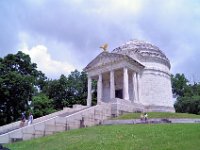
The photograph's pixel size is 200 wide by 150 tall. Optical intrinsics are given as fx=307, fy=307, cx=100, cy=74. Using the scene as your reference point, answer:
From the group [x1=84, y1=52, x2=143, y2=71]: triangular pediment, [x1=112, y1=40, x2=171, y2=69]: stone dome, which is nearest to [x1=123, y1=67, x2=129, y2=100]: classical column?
[x1=84, y1=52, x2=143, y2=71]: triangular pediment

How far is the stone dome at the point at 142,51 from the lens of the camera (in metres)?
46.0

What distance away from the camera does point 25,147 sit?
1828 centimetres

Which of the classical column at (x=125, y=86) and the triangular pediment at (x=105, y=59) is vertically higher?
the triangular pediment at (x=105, y=59)

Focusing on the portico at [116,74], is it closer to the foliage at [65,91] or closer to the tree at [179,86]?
the foliage at [65,91]

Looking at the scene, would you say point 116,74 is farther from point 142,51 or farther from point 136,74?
point 142,51

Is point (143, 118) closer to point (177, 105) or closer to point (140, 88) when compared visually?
point (140, 88)

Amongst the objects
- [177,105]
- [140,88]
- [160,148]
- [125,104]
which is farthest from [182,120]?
[177,105]

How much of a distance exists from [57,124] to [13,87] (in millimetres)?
20271

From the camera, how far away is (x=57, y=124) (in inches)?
1025

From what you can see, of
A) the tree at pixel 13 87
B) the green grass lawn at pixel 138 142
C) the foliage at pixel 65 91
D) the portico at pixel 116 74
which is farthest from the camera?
the foliage at pixel 65 91

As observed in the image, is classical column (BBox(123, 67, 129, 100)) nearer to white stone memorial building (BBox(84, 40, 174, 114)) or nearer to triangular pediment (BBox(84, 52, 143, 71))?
white stone memorial building (BBox(84, 40, 174, 114))

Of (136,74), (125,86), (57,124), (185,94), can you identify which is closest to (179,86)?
(185,94)

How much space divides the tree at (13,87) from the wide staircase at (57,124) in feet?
52.1

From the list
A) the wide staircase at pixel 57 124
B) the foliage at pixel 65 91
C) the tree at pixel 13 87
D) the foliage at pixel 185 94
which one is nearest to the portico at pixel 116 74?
the wide staircase at pixel 57 124
